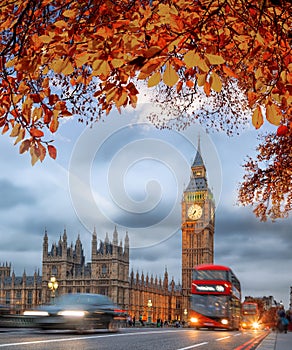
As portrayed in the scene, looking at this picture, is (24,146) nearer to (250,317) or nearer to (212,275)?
(212,275)

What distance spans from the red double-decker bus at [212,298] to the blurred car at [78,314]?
14568 mm

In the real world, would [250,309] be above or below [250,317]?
above

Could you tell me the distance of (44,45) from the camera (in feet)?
18.1

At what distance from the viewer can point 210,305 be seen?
98.4 ft

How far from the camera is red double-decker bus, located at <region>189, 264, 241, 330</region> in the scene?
29.9m

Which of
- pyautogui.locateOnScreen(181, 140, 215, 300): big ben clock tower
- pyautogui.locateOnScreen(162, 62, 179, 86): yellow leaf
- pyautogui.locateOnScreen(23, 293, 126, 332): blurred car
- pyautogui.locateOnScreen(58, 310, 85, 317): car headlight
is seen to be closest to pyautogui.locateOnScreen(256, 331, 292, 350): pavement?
pyautogui.locateOnScreen(23, 293, 126, 332): blurred car

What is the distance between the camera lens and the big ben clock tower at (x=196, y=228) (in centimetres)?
12744

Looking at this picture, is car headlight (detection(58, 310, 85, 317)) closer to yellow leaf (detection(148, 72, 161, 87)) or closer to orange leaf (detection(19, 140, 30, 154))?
orange leaf (detection(19, 140, 30, 154))

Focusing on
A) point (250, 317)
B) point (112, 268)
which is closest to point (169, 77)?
point (250, 317)

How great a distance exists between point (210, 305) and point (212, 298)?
42 cm

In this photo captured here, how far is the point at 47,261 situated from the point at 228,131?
9327 cm

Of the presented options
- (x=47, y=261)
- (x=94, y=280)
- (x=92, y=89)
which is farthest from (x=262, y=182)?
(x=47, y=261)

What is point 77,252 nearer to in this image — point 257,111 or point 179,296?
point 179,296

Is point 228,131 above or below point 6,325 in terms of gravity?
above
